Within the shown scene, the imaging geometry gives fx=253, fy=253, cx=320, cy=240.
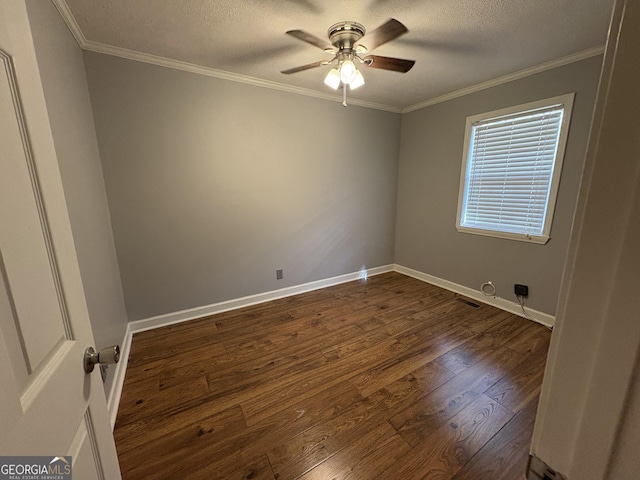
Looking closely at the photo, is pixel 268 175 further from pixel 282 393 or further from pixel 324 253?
pixel 282 393

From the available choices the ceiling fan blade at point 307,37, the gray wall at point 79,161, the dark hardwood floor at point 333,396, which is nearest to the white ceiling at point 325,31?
the ceiling fan blade at point 307,37

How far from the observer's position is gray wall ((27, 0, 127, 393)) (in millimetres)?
1229

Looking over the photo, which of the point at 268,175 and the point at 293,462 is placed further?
the point at 268,175

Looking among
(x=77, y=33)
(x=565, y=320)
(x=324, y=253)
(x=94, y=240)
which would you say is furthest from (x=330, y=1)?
(x=324, y=253)

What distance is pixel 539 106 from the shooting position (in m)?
2.35

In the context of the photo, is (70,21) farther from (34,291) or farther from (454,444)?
(454,444)

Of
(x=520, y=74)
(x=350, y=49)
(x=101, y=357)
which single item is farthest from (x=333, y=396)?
(x=520, y=74)

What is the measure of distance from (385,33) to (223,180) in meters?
1.87

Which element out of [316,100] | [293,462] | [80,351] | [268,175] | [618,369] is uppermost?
[316,100]

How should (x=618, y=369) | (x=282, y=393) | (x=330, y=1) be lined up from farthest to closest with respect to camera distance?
1. (x=282, y=393)
2. (x=330, y=1)
3. (x=618, y=369)

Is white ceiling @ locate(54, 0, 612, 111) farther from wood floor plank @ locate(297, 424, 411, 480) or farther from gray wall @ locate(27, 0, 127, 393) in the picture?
wood floor plank @ locate(297, 424, 411, 480)

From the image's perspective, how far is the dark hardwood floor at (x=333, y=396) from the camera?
→ 127 centimetres

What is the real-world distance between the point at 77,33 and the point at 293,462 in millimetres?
3025

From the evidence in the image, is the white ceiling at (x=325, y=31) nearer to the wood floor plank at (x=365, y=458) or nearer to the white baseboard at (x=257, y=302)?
the white baseboard at (x=257, y=302)
